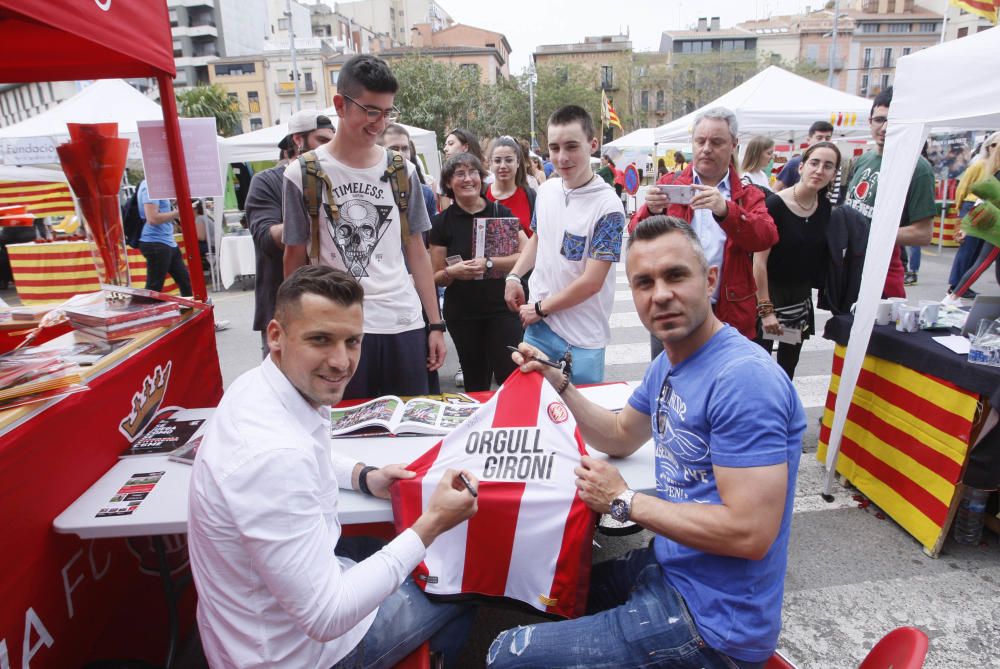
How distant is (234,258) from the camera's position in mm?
9711

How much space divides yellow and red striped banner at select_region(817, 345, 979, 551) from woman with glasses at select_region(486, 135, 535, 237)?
2.22m

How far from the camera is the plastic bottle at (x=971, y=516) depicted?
283 cm

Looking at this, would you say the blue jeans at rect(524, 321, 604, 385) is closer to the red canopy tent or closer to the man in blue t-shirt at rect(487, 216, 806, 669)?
the man in blue t-shirt at rect(487, 216, 806, 669)

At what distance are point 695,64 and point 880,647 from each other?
188 feet

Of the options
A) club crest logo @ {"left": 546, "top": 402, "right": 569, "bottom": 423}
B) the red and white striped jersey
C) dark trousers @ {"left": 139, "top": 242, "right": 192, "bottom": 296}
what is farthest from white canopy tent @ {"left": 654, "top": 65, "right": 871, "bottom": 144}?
the red and white striped jersey

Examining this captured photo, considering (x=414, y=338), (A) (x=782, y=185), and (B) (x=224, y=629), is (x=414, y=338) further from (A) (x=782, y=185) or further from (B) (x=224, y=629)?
(A) (x=782, y=185)

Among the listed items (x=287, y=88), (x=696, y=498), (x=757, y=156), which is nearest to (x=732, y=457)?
(x=696, y=498)

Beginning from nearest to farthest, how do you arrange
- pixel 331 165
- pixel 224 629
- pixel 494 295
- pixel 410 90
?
pixel 224 629 → pixel 331 165 → pixel 494 295 → pixel 410 90

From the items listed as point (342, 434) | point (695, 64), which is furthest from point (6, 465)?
point (695, 64)

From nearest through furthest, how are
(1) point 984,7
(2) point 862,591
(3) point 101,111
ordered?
(2) point 862,591 < (3) point 101,111 < (1) point 984,7

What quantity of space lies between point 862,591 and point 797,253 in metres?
1.98

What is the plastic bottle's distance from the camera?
9.29ft

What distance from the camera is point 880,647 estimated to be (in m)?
1.24

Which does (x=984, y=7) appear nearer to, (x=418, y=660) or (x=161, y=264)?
(x=418, y=660)
